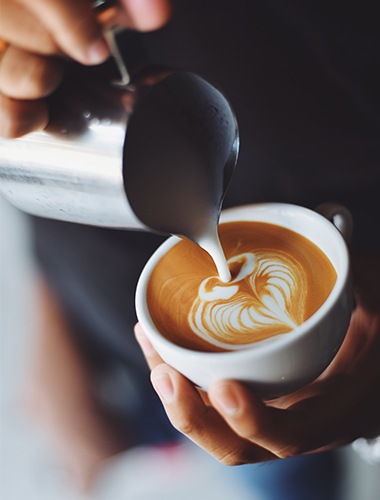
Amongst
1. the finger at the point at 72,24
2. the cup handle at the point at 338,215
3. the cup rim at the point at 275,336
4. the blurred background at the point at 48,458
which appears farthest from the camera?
the blurred background at the point at 48,458

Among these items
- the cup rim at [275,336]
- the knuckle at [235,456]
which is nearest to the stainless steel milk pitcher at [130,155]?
the cup rim at [275,336]

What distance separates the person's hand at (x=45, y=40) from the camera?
362mm

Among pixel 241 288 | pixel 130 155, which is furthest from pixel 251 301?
pixel 130 155

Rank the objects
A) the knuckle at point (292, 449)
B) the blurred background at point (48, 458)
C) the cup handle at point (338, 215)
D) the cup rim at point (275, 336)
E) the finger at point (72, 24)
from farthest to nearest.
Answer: the blurred background at point (48, 458), the cup handle at point (338, 215), the knuckle at point (292, 449), the cup rim at point (275, 336), the finger at point (72, 24)

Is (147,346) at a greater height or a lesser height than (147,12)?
lesser

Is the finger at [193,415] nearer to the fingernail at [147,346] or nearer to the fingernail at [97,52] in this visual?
the fingernail at [147,346]

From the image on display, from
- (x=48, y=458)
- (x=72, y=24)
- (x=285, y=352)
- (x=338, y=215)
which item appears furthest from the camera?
(x=48, y=458)

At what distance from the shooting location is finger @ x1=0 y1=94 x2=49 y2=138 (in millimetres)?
410

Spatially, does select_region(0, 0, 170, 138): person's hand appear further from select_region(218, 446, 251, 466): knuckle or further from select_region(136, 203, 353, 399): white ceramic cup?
select_region(218, 446, 251, 466): knuckle

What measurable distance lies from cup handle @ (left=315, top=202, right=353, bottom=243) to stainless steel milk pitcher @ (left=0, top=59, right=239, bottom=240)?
7.6 inches

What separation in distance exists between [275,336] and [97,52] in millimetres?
409

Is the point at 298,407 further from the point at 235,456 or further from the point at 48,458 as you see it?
the point at 48,458

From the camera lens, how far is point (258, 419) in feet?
1.85

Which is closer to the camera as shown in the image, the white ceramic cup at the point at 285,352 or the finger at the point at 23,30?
the finger at the point at 23,30
